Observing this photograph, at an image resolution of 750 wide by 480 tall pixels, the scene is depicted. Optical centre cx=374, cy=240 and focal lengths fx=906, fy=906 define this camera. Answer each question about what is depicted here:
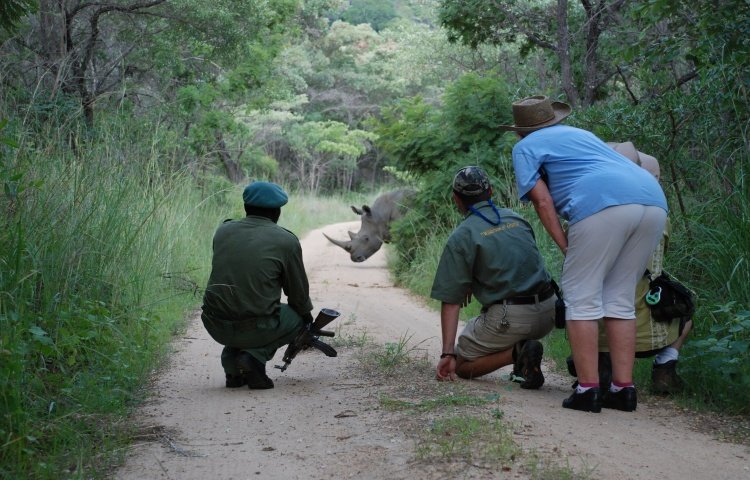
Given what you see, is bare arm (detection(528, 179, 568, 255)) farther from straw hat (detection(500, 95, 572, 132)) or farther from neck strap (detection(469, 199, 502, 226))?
neck strap (detection(469, 199, 502, 226))

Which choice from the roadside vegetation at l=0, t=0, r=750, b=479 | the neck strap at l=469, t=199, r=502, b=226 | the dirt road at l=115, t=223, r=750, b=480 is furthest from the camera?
the neck strap at l=469, t=199, r=502, b=226

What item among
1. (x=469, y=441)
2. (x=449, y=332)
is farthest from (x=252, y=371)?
(x=469, y=441)

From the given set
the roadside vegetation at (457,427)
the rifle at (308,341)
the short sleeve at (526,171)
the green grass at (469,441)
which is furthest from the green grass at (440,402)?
the short sleeve at (526,171)

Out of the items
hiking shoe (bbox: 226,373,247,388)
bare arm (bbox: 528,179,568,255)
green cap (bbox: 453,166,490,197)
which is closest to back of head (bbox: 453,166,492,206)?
green cap (bbox: 453,166,490,197)

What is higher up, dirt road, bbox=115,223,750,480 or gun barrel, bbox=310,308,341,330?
gun barrel, bbox=310,308,341,330

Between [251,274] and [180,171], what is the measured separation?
3.71 meters

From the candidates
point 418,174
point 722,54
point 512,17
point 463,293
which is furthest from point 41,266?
point 418,174

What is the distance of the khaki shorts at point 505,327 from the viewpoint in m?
6.08

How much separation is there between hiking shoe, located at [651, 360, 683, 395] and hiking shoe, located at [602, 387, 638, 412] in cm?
45

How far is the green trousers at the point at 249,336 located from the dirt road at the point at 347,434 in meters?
0.26

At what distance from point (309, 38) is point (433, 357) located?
37106mm

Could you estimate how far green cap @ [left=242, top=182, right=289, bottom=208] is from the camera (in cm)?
665

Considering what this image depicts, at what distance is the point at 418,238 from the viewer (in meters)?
14.2

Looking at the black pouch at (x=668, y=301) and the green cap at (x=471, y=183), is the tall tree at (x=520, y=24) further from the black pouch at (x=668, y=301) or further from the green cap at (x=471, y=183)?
the black pouch at (x=668, y=301)
